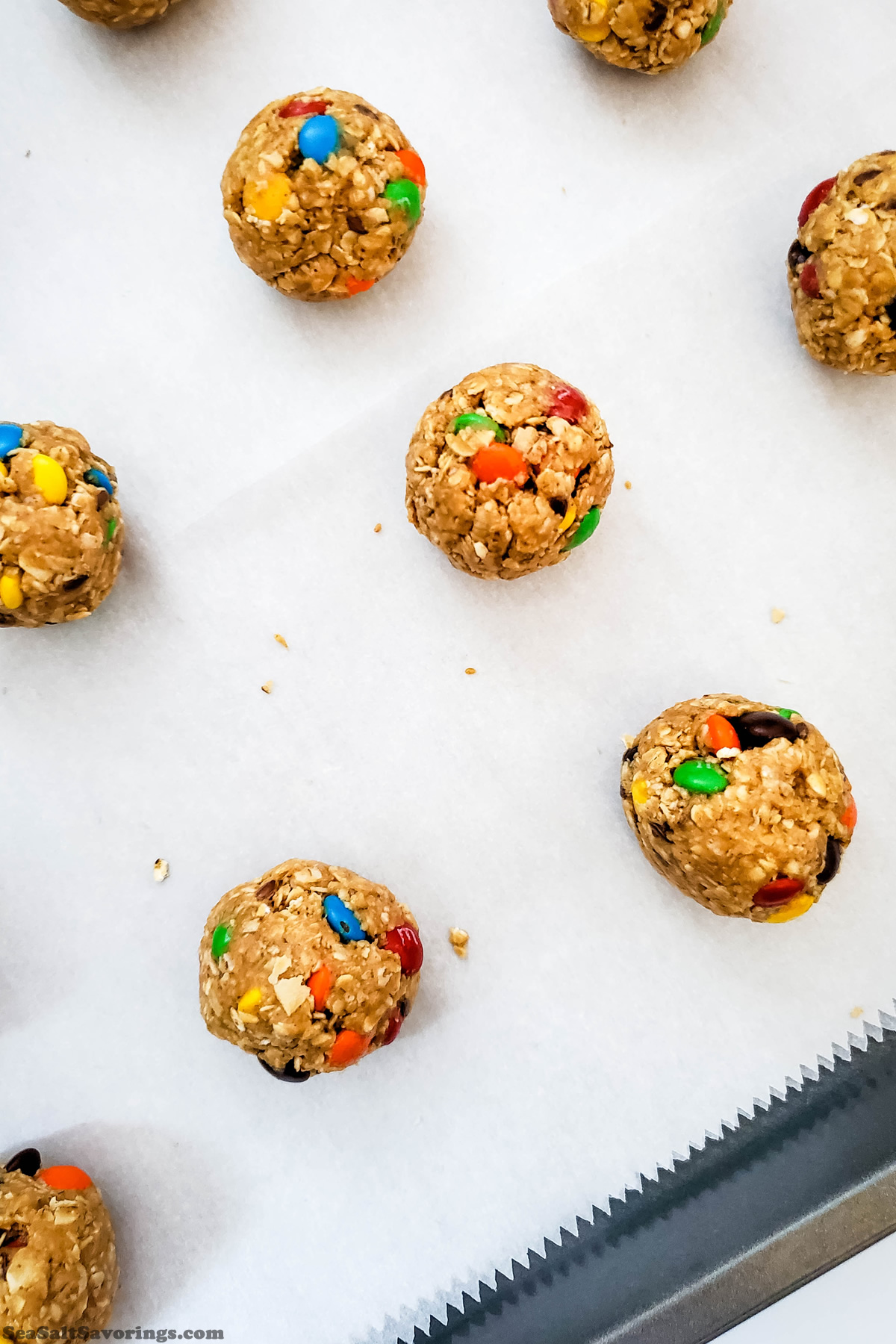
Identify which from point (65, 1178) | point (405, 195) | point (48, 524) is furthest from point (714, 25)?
point (65, 1178)

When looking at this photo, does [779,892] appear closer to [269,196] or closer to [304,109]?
[269,196]

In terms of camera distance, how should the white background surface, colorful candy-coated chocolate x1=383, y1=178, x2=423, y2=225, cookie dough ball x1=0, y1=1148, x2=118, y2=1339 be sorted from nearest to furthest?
cookie dough ball x1=0, y1=1148, x2=118, y2=1339
colorful candy-coated chocolate x1=383, y1=178, x2=423, y2=225
the white background surface

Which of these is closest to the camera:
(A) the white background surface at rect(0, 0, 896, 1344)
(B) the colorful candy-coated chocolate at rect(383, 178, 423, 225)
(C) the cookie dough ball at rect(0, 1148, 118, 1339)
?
(C) the cookie dough ball at rect(0, 1148, 118, 1339)

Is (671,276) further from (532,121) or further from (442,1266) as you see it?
(442,1266)

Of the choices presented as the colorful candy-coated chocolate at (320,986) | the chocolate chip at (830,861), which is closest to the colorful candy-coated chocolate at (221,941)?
the colorful candy-coated chocolate at (320,986)

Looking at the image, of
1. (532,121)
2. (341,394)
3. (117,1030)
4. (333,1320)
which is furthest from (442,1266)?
(532,121)

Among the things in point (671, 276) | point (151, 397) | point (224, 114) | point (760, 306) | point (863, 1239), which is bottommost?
point (863, 1239)

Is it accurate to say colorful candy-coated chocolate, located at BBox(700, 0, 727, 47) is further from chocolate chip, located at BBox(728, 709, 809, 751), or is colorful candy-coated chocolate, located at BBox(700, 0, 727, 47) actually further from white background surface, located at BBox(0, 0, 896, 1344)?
chocolate chip, located at BBox(728, 709, 809, 751)

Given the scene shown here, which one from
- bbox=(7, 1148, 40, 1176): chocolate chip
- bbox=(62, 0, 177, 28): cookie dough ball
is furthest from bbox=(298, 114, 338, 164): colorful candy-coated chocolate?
bbox=(7, 1148, 40, 1176): chocolate chip
